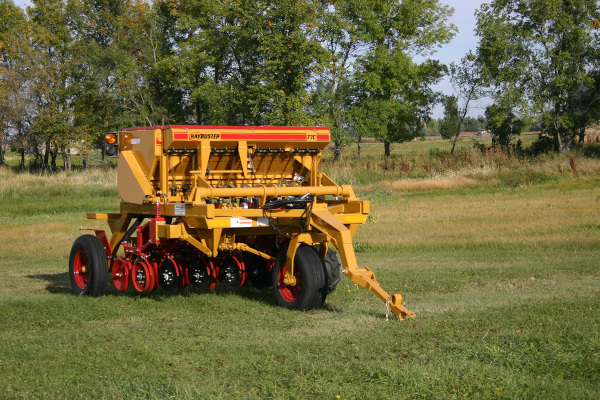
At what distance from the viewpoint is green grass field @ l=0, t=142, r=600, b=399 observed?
623cm

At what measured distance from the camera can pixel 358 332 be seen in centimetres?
805

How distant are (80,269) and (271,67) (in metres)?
30.7

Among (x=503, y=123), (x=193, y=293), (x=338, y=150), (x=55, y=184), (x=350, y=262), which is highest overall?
(x=503, y=123)

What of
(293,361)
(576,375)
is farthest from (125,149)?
(576,375)

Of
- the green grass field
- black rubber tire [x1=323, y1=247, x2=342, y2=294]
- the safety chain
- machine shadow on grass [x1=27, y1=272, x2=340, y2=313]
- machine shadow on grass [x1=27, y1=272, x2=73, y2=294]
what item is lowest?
machine shadow on grass [x1=27, y1=272, x2=73, y2=294]

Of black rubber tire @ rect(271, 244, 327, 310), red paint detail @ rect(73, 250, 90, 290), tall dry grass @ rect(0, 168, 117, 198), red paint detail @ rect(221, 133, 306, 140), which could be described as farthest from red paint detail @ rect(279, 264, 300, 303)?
tall dry grass @ rect(0, 168, 117, 198)

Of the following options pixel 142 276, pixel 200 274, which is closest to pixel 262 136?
pixel 200 274

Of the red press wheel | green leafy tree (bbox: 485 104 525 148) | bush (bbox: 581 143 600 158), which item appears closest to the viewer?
the red press wheel

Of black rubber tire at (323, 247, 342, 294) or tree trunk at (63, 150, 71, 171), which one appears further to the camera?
tree trunk at (63, 150, 71, 171)

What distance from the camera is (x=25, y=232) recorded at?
74.9 feet

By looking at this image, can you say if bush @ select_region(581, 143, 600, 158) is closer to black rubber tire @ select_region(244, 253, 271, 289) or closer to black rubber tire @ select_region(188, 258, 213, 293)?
black rubber tire @ select_region(244, 253, 271, 289)

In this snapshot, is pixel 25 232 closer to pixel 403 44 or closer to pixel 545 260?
pixel 545 260

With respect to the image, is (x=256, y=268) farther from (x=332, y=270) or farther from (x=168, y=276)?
(x=332, y=270)

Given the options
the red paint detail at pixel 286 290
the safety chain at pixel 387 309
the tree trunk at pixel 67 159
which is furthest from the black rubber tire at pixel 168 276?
the tree trunk at pixel 67 159
